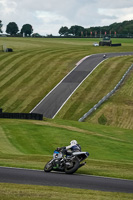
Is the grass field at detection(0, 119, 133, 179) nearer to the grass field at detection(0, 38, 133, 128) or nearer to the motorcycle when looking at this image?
the motorcycle

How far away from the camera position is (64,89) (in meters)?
66.3

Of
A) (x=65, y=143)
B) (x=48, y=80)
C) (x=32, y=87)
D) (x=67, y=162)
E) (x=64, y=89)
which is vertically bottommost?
(x=32, y=87)

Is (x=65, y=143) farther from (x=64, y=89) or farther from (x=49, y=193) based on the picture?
(x=64, y=89)

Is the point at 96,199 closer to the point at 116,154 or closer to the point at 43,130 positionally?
the point at 116,154

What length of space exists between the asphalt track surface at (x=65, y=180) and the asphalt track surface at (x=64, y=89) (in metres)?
35.8

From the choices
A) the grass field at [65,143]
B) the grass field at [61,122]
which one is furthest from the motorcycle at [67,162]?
the grass field at [61,122]

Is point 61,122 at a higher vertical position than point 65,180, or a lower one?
lower

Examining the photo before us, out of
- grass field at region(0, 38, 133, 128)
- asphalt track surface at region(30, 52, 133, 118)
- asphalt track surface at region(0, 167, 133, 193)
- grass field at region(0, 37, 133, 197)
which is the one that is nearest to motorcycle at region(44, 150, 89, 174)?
asphalt track surface at region(0, 167, 133, 193)

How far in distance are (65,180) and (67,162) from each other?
1.63m

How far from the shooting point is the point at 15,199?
1437 cm

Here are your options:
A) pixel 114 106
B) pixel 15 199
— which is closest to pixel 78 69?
pixel 114 106

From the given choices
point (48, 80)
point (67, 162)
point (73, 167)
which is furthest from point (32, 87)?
point (73, 167)

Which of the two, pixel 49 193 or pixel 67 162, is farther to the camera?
pixel 67 162

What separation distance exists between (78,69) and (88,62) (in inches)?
272
